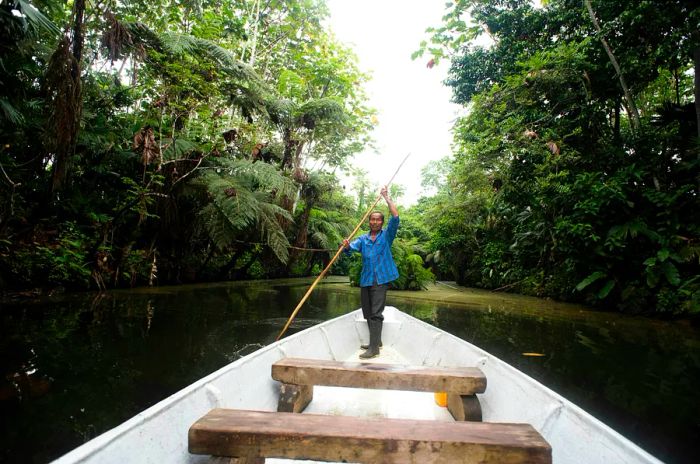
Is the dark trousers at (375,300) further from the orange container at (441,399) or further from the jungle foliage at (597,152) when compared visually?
the jungle foliage at (597,152)

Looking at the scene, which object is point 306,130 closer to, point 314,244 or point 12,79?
point 314,244

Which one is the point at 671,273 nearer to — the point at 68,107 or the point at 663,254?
the point at 663,254

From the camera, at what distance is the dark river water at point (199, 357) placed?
6.62ft

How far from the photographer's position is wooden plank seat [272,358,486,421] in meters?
1.77

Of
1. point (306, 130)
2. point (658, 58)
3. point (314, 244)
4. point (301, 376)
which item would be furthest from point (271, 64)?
point (301, 376)

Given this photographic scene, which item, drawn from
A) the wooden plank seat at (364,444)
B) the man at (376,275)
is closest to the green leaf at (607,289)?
the man at (376,275)

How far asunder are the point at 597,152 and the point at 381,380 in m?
7.97

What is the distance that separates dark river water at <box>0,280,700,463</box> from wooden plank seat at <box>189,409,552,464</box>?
1.12 metres

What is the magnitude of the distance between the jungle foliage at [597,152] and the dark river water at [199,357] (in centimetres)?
123

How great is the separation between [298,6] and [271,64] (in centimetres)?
227

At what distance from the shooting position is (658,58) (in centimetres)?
652

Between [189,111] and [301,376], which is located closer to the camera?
[301,376]

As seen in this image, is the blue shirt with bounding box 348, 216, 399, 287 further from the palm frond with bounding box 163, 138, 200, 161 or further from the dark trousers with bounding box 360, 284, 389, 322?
the palm frond with bounding box 163, 138, 200, 161

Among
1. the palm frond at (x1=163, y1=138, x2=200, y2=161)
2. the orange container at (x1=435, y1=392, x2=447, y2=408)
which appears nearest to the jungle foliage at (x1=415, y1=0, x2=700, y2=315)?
the orange container at (x1=435, y1=392, x2=447, y2=408)
